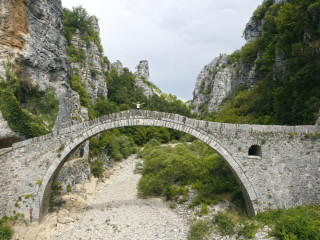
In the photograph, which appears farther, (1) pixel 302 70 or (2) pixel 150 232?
(1) pixel 302 70

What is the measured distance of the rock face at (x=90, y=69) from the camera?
99.3 feet

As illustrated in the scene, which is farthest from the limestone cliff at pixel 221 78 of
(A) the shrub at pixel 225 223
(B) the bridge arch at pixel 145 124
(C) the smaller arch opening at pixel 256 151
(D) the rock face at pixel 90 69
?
(A) the shrub at pixel 225 223

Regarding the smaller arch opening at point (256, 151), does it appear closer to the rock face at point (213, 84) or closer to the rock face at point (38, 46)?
the rock face at point (38, 46)

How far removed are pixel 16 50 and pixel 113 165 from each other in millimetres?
14526

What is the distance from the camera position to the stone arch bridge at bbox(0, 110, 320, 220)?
970 centimetres

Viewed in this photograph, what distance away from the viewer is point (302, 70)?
13617 millimetres

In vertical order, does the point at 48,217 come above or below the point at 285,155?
below

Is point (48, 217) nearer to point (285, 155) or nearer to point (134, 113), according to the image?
point (134, 113)

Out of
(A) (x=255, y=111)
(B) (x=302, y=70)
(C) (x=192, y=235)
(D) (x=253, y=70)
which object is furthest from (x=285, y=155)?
(D) (x=253, y=70)

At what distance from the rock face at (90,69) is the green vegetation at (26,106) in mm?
14789

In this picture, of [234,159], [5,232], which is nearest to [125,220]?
[5,232]

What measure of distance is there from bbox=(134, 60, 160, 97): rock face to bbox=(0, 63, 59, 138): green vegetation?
3593 centimetres

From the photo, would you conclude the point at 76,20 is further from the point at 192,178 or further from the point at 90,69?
the point at 192,178

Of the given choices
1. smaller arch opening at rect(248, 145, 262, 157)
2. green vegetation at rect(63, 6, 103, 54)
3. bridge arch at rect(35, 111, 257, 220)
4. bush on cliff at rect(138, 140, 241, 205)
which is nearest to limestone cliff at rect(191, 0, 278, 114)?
bush on cliff at rect(138, 140, 241, 205)
